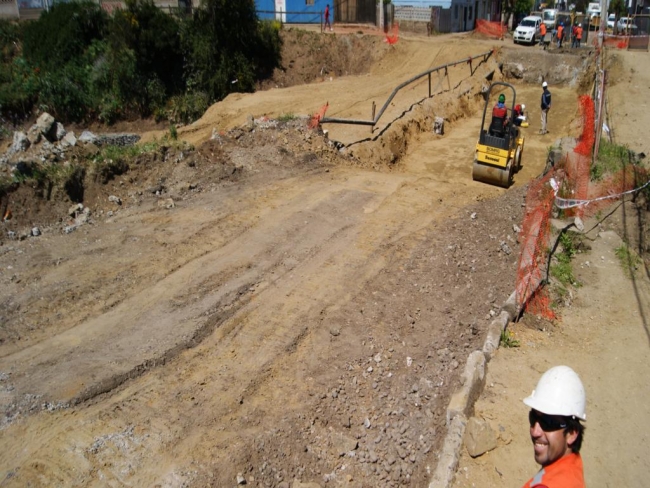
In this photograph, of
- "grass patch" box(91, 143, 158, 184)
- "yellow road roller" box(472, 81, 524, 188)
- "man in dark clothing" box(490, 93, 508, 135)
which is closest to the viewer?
"man in dark clothing" box(490, 93, 508, 135)

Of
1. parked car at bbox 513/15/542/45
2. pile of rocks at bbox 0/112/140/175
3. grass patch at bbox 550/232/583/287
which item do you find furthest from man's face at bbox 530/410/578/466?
parked car at bbox 513/15/542/45

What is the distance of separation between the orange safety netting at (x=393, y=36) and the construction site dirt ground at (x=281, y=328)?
16.0 m

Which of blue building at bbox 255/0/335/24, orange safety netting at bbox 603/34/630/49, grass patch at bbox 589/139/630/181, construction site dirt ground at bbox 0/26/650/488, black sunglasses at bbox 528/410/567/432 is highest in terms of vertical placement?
blue building at bbox 255/0/335/24

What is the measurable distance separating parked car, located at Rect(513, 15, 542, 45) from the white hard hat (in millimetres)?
30326

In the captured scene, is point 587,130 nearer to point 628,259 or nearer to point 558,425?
point 628,259

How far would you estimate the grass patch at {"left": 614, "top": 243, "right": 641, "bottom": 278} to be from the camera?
9609 millimetres

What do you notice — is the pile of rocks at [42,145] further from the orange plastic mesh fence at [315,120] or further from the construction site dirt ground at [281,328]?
the orange plastic mesh fence at [315,120]

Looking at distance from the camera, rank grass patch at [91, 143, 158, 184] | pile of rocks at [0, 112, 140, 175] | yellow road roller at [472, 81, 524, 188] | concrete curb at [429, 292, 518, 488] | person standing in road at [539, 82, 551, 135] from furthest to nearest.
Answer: person standing in road at [539, 82, 551, 135], pile of rocks at [0, 112, 140, 175], grass patch at [91, 143, 158, 184], yellow road roller at [472, 81, 524, 188], concrete curb at [429, 292, 518, 488]

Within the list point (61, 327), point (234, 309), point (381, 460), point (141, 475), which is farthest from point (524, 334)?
point (61, 327)

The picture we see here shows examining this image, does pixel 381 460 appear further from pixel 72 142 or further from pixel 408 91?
pixel 408 91

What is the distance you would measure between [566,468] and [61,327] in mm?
7889

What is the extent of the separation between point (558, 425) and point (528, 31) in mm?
30704

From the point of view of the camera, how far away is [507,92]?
24484 millimetres

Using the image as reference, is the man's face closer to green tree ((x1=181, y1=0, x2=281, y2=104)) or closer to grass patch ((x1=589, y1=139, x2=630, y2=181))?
grass patch ((x1=589, y1=139, x2=630, y2=181))
